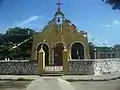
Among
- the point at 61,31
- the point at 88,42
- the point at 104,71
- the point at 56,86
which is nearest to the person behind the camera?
the point at 56,86

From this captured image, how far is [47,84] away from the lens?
4.30m

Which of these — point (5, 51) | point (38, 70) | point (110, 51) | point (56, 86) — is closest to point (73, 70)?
point (38, 70)

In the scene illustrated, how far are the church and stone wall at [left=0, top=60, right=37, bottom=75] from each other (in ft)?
7.48

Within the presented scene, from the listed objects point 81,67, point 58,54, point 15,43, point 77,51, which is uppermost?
point 15,43

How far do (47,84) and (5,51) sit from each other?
9.63m

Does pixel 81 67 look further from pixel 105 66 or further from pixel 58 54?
pixel 58 54

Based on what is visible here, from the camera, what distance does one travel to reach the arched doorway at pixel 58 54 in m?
14.3

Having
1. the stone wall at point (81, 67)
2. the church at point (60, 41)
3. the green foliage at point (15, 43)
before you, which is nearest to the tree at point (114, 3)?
the stone wall at point (81, 67)

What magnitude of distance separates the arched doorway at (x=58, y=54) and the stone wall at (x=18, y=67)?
1964mm

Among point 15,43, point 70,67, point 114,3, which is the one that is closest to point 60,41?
point 15,43

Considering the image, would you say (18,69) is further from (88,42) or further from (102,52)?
(102,52)

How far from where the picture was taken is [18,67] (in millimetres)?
12508

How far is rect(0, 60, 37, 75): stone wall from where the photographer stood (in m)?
12.4

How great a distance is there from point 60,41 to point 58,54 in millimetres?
748
